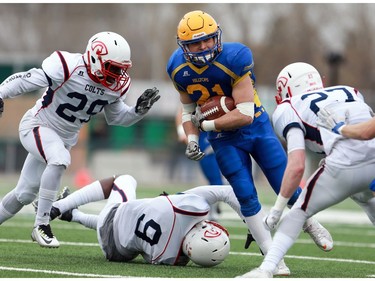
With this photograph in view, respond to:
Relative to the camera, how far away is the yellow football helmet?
6.82m

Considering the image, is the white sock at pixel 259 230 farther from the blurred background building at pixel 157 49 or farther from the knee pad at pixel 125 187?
the blurred background building at pixel 157 49

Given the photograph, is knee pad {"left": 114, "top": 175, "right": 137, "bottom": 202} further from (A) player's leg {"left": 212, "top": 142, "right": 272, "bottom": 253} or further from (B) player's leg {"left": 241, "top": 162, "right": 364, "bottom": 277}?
(B) player's leg {"left": 241, "top": 162, "right": 364, "bottom": 277}

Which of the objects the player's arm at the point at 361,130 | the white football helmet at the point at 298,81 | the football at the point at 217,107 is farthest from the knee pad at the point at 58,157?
the player's arm at the point at 361,130

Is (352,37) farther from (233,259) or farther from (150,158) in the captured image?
(233,259)

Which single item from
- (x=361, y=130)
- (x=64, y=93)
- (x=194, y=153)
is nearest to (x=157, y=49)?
(x=64, y=93)

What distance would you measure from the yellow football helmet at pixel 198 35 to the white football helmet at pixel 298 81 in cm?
51

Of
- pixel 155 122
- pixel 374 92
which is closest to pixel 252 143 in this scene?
pixel 155 122

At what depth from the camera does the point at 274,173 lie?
6945 mm

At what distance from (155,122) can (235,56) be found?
20.8m

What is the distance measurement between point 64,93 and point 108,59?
486 millimetres

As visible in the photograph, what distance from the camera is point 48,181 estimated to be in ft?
24.0

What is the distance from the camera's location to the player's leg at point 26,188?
7.73 m

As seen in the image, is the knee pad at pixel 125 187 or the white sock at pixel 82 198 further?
the white sock at pixel 82 198

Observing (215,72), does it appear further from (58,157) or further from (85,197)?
(85,197)
